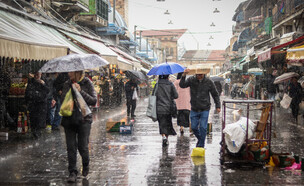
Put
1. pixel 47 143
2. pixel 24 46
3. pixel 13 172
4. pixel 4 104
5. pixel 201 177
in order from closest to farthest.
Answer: pixel 201 177, pixel 13 172, pixel 24 46, pixel 47 143, pixel 4 104

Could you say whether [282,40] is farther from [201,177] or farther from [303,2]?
[201,177]

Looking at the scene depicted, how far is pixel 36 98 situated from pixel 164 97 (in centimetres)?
370

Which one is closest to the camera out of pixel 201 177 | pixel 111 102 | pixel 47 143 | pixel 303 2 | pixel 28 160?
pixel 201 177

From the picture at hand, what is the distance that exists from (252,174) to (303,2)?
18.8 metres

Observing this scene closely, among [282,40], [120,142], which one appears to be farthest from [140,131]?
[282,40]

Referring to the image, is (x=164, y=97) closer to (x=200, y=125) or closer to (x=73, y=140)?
(x=200, y=125)

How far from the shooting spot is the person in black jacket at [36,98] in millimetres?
10273

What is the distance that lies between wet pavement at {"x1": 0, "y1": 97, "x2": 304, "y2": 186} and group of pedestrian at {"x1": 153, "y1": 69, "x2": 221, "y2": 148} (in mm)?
457

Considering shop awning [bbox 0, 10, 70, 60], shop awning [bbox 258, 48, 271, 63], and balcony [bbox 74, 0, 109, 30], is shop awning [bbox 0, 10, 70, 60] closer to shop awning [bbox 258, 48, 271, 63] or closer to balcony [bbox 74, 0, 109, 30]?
shop awning [bbox 258, 48, 271, 63]

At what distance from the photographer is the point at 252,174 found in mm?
6207

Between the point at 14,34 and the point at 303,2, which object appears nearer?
the point at 14,34

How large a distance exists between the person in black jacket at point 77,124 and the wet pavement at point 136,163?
0.30 m

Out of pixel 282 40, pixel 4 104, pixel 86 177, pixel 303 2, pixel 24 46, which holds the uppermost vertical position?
pixel 303 2

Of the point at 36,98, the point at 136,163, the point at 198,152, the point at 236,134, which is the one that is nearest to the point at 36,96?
the point at 36,98
